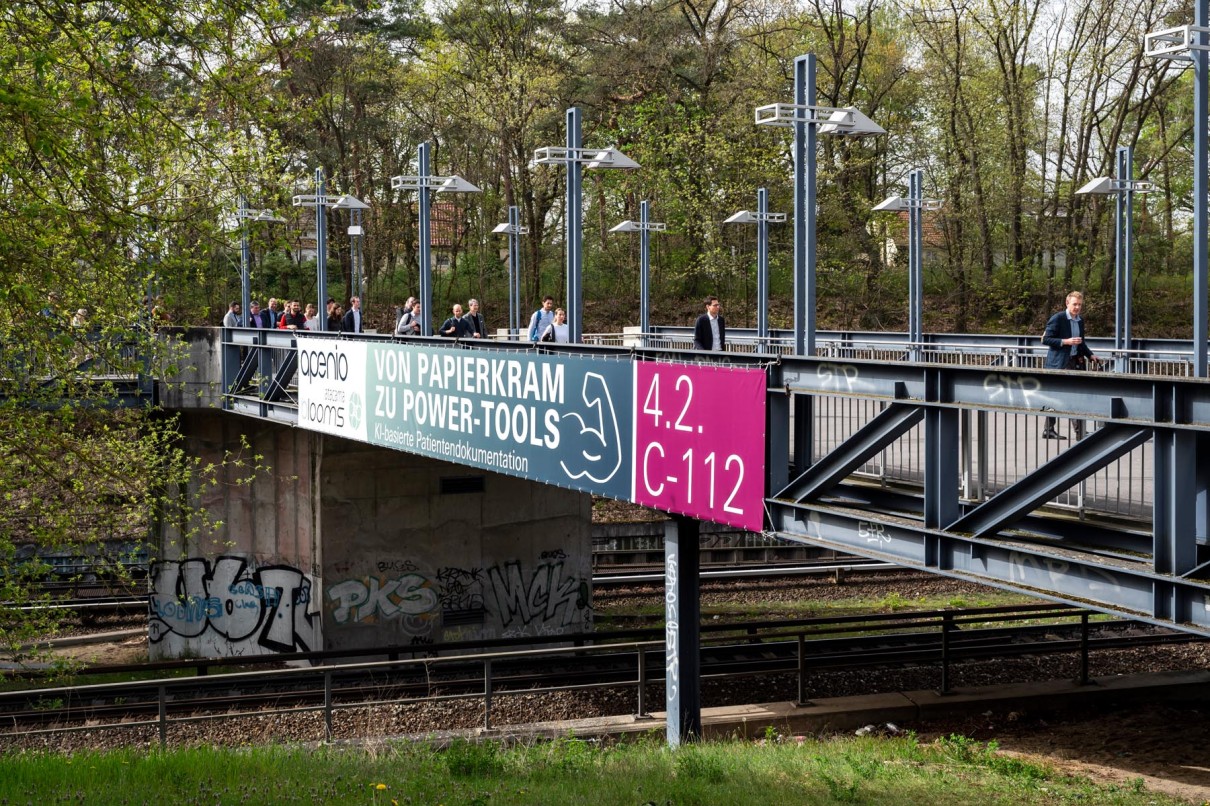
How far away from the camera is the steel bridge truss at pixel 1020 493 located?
7.96 meters

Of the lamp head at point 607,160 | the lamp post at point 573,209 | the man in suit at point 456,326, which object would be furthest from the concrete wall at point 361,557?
the lamp post at point 573,209

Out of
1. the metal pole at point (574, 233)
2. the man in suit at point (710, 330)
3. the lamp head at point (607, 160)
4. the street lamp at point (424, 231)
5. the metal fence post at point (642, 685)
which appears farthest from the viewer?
the street lamp at point (424, 231)

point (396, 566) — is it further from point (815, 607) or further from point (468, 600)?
point (815, 607)

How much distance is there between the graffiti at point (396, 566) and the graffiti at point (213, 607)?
2494mm

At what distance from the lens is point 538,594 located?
80.3 feet

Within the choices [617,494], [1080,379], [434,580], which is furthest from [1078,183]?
[1080,379]

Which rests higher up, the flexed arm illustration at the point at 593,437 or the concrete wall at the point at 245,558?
the flexed arm illustration at the point at 593,437

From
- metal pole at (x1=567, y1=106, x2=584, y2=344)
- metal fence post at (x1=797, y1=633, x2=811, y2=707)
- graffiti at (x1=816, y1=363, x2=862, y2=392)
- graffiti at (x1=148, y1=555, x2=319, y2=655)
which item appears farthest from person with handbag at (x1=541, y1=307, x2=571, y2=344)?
graffiti at (x1=816, y1=363, x2=862, y2=392)

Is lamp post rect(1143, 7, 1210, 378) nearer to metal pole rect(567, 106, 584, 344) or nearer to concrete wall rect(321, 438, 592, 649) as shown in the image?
metal pole rect(567, 106, 584, 344)

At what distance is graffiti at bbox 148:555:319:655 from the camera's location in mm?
24531

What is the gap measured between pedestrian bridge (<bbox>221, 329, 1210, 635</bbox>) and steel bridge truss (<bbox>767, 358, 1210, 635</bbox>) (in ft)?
0.05

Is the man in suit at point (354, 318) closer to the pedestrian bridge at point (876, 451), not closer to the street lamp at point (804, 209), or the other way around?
the pedestrian bridge at point (876, 451)

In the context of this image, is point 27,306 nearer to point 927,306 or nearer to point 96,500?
point 96,500

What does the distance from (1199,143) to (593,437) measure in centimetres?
648
